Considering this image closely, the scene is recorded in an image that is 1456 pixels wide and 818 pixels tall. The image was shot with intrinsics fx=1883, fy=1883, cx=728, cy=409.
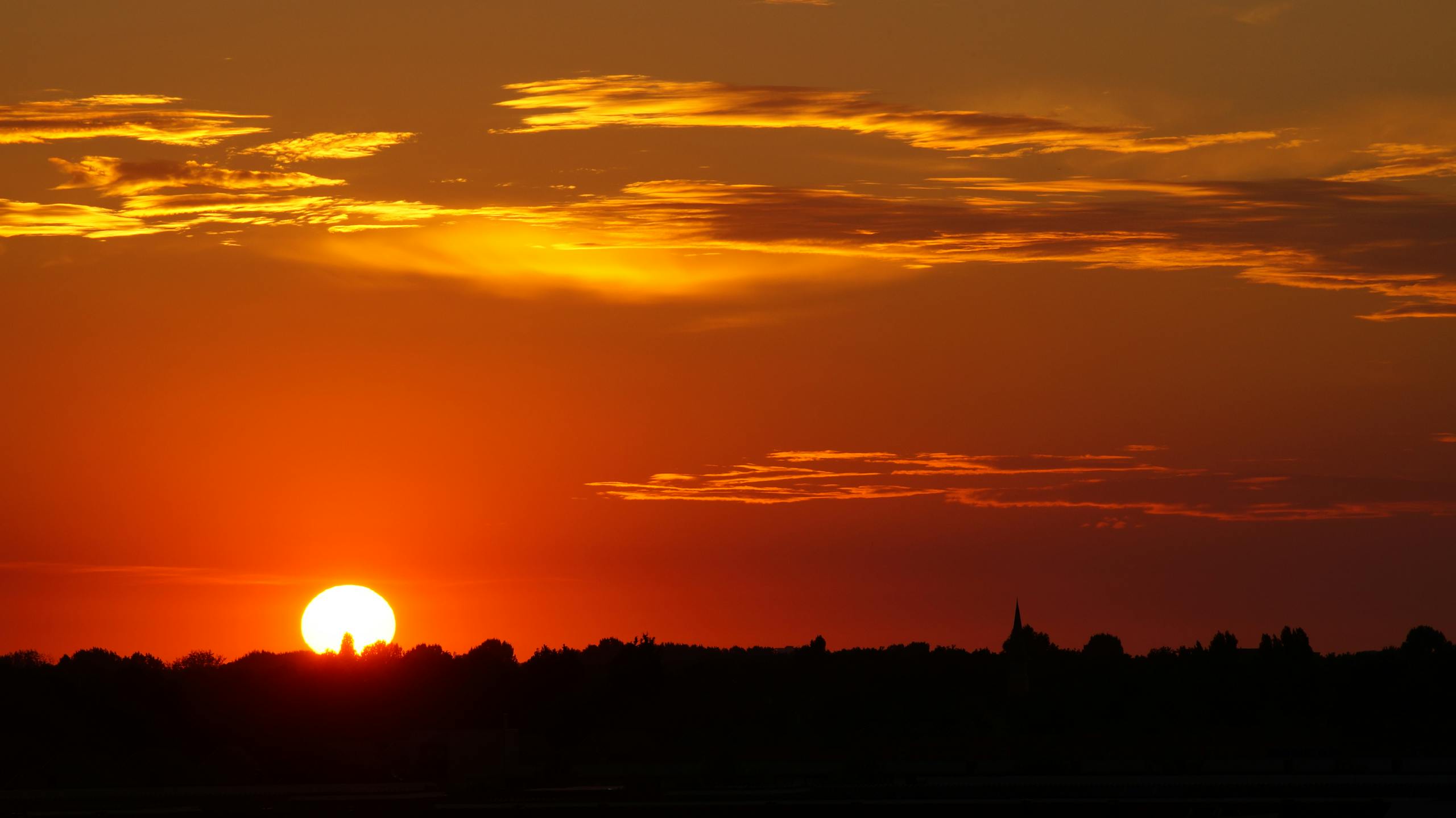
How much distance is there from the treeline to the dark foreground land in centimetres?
38

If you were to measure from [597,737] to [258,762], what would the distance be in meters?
30.9

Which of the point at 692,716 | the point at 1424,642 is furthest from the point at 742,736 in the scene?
the point at 1424,642

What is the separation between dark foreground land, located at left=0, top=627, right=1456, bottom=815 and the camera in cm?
10681

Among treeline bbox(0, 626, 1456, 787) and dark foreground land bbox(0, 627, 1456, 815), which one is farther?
treeline bbox(0, 626, 1456, 787)

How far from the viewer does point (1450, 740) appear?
447 feet

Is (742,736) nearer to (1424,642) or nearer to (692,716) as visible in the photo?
(692,716)

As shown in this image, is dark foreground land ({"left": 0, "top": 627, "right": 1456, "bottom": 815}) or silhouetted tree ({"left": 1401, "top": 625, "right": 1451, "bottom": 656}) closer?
dark foreground land ({"left": 0, "top": 627, "right": 1456, "bottom": 815})

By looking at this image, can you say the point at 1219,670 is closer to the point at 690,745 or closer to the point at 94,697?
the point at 690,745

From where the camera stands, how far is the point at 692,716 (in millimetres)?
172375

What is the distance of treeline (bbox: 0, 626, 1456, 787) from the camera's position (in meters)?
140

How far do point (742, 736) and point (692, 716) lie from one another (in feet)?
35.2

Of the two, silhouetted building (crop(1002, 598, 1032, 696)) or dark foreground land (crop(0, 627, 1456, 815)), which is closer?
dark foreground land (crop(0, 627, 1456, 815))

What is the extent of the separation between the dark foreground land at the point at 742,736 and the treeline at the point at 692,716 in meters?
0.38

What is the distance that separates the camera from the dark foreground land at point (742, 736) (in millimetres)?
106812
